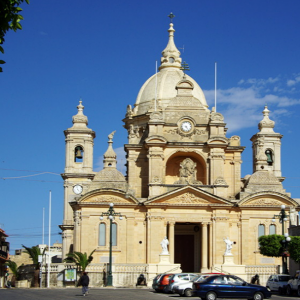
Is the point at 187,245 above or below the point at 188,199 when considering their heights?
below

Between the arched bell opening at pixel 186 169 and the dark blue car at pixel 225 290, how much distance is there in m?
30.6

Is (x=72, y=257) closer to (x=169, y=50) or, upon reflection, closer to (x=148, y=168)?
(x=148, y=168)

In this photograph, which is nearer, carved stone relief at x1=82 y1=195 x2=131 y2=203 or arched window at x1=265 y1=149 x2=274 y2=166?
carved stone relief at x1=82 y1=195 x2=131 y2=203

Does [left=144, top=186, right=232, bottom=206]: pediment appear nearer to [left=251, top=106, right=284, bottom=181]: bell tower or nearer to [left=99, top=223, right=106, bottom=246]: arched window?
[left=99, top=223, right=106, bottom=246]: arched window

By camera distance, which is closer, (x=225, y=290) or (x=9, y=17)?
(x=9, y=17)

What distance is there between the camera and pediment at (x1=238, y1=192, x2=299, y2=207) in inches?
2537

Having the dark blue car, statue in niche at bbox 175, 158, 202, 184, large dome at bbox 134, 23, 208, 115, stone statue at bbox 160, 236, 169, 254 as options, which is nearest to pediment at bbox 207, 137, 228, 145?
statue in niche at bbox 175, 158, 202, 184

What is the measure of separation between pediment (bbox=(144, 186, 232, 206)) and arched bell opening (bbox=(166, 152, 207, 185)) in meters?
1.36

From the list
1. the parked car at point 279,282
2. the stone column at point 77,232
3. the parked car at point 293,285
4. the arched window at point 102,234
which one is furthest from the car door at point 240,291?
the stone column at point 77,232

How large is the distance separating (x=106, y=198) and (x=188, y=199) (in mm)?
7593

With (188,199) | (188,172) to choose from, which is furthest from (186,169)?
(188,199)

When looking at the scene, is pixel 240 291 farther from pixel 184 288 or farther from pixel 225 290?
pixel 184 288

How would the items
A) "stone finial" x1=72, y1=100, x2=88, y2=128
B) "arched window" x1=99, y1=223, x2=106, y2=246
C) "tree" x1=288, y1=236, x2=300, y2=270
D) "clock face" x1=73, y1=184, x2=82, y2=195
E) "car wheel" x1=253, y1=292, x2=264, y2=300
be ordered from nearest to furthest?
A: "car wheel" x1=253, y1=292, x2=264, y2=300
"tree" x1=288, y1=236, x2=300, y2=270
"arched window" x1=99, y1=223, x2=106, y2=246
"clock face" x1=73, y1=184, x2=82, y2=195
"stone finial" x1=72, y1=100, x2=88, y2=128

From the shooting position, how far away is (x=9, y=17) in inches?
573
